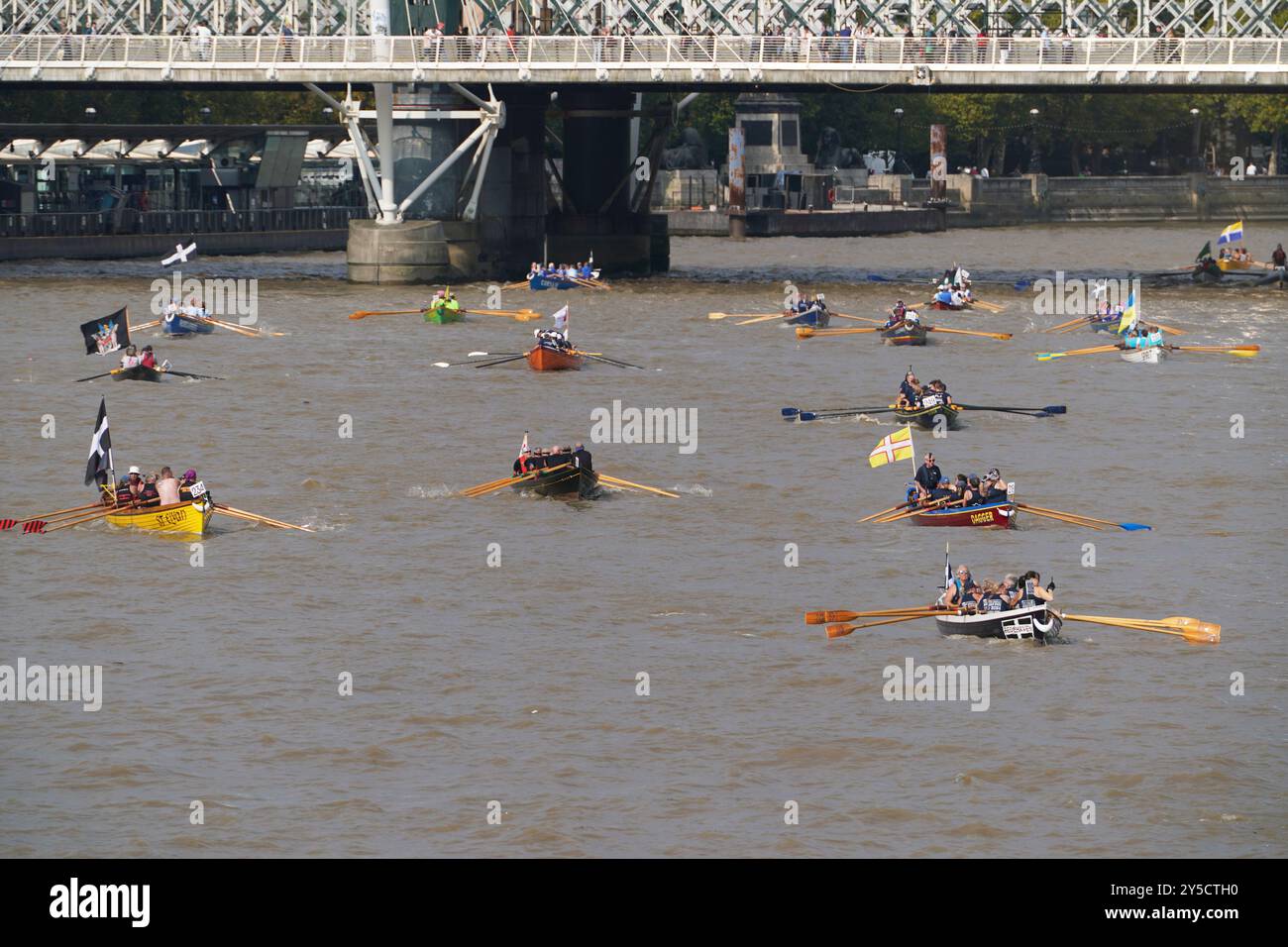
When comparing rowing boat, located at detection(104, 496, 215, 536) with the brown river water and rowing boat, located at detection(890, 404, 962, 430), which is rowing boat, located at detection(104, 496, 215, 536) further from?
rowing boat, located at detection(890, 404, 962, 430)

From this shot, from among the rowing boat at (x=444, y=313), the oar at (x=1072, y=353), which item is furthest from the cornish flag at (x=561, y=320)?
the oar at (x=1072, y=353)

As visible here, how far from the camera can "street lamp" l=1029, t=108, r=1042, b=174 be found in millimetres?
188125

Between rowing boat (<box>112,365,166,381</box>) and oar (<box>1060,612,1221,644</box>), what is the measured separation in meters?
39.0

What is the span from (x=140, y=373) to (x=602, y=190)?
48.0 meters

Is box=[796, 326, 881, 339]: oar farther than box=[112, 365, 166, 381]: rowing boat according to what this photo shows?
Yes

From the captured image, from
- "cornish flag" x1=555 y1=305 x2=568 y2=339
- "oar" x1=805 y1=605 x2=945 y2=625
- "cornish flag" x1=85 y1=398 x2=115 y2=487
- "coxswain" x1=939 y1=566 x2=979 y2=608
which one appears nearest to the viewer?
"oar" x1=805 y1=605 x2=945 y2=625

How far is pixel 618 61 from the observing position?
328ft

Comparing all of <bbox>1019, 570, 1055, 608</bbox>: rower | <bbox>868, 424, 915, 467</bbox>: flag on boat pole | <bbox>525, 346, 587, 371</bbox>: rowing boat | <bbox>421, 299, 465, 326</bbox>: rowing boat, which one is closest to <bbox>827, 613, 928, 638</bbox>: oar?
<bbox>1019, 570, 1055, 608</bbox>: rower

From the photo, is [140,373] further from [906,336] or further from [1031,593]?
[1031,593]

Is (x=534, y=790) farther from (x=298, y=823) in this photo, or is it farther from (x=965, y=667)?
(x=965, y=667)

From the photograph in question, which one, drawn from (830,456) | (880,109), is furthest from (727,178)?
(830,456)

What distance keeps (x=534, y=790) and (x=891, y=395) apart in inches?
1537

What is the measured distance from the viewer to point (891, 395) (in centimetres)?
6644

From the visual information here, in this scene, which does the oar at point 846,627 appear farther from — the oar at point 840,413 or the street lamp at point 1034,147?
the street lamp at point 1034,147
